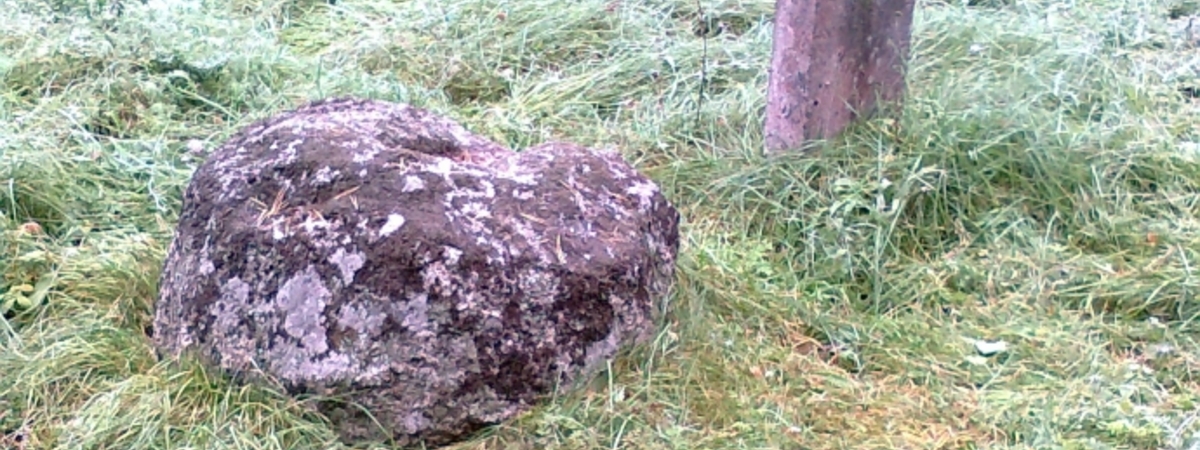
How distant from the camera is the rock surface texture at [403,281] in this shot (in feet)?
8.62

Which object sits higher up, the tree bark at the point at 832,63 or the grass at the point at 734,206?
the tree bark at the point at 832,63

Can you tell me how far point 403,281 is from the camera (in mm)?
2631

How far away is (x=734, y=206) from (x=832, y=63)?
50cm

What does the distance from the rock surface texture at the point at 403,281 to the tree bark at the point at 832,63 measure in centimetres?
98

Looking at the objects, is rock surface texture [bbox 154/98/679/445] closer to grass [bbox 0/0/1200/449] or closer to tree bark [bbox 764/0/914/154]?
grass [bbox 0/0/1200/449]

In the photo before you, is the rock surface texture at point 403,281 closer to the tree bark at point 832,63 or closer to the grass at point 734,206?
the grass at point 734,206

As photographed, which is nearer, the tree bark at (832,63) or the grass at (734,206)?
the grass at (734,206)

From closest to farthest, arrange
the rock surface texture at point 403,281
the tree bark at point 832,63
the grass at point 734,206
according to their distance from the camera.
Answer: the rock surface texture at point 403,281 < the grass at point 734,206 < the tree bark at point 832,63

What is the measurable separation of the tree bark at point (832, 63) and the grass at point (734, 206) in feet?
0.28

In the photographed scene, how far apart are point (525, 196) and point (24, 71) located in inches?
97.3

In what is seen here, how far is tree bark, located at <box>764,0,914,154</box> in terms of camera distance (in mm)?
3654

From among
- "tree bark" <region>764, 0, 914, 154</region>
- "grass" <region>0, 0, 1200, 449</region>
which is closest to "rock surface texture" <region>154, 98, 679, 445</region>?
"grass" <region>0, 0, 1200, 449</region>

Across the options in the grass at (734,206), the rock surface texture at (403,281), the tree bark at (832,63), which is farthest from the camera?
the tree bark at (832,63)

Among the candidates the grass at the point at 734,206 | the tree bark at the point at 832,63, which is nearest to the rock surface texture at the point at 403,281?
the grass at the point at 734,206
